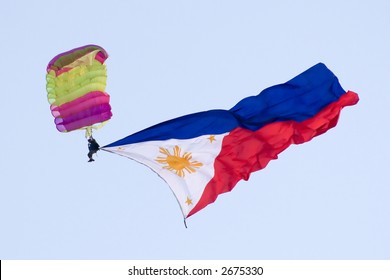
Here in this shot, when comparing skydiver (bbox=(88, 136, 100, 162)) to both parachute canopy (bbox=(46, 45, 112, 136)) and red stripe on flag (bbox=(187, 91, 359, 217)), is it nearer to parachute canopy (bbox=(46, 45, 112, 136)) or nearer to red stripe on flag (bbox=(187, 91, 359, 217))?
parachute canopy (bbox=(46, 45, 112, 136))

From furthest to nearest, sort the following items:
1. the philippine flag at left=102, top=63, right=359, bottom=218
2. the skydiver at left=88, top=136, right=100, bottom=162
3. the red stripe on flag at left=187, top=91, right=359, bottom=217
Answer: the red stripe on flag at left=187, top=91, right=359, bottom=217 < the skydiver at left=88, top=136, right=100, bottom=162 < the philippine flag at left=102, top=63, right=359, bottom=218

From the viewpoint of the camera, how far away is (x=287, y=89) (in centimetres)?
2316

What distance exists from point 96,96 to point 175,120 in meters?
1.84

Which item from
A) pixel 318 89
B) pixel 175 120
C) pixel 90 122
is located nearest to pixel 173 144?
pixel 175 120

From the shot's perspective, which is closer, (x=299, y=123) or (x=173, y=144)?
(x=173, y=144)

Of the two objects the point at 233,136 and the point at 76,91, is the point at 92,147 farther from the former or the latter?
the point at 233,136

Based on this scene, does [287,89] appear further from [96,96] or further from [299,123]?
[96,96]

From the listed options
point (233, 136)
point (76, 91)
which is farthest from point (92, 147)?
point (233, 136)

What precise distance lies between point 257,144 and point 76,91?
3867mm

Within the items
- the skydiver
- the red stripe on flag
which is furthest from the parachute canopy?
the red stripe on flag

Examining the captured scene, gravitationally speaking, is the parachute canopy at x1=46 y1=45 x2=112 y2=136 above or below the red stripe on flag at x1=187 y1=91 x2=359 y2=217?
above

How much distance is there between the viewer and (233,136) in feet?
73.2

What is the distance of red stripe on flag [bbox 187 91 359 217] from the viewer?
2191 centimetres

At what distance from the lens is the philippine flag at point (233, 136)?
21.4 meters
